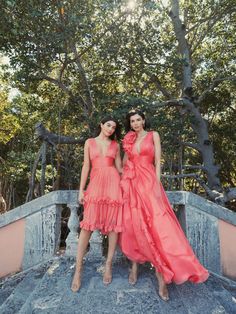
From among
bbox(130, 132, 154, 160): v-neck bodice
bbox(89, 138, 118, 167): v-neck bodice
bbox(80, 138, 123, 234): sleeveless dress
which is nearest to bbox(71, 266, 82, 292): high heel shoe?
bbox(80, 138, 123, 234): sleeveless dress

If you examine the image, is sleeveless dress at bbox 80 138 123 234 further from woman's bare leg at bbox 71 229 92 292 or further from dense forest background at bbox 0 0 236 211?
dense forest background at bbox 0 0 236 211

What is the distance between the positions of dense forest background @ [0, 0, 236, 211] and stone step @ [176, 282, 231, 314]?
358 cm

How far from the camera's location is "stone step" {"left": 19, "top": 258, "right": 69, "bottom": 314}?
3.01m

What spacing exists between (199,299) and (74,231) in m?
1.51

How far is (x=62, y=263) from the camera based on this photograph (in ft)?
12.5

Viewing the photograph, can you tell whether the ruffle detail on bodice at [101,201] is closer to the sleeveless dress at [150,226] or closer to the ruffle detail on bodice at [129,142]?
the sleeveless dress at [150,226]

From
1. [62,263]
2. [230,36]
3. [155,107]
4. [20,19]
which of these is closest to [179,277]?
[62,263]

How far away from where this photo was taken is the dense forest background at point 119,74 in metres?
6.50

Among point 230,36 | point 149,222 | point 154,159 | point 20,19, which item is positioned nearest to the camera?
point 149,222

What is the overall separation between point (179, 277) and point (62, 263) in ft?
4.38

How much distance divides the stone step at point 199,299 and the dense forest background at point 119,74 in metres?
3.58

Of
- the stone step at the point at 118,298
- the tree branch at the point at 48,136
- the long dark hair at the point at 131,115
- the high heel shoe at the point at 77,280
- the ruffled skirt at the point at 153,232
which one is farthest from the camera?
the tree branch at the point at 48,136

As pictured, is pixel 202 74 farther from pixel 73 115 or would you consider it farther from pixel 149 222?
pixel 149 222

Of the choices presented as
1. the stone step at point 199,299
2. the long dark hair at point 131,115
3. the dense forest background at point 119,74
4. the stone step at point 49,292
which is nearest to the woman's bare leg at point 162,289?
the stone step at point 199,299
